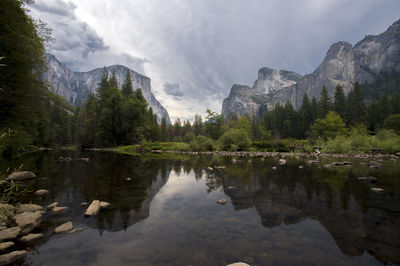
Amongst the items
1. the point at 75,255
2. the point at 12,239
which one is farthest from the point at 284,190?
the point at 12,239

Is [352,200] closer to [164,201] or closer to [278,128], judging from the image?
[164,201]

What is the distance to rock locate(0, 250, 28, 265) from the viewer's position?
3830 mm

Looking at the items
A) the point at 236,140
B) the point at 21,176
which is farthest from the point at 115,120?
the point at 21,176

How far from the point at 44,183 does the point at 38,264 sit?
918 cm

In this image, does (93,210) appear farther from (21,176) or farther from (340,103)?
(340,103)

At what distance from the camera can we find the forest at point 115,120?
1178 centimetres

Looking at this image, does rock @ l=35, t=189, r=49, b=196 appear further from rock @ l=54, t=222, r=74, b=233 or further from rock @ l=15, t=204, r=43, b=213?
rock @ l=54, t=222, r=74, b=233

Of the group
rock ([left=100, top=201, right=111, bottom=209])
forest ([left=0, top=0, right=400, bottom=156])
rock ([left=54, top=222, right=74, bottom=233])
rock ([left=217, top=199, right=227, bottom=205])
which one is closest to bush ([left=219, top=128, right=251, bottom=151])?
forest ([left=0, top=0, right=400, bottom=156])

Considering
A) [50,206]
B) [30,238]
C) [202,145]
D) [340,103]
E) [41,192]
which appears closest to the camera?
[30,238]

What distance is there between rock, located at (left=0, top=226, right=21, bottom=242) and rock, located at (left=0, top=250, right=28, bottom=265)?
0.94 m

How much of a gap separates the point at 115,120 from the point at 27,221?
54.9 meters

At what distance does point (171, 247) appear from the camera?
458cm

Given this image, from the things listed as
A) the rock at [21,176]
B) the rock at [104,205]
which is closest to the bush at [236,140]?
the rock at [21,176]

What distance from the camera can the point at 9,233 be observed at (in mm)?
4836
